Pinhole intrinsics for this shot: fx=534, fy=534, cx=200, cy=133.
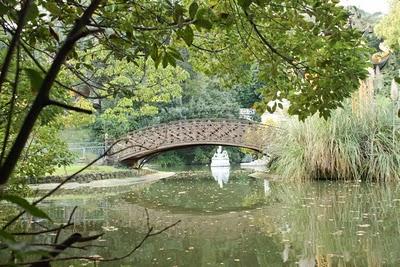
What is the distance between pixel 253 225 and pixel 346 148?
5463mm

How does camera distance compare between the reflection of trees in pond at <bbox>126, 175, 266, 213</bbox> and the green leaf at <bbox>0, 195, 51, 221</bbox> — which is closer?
the green leaf at <bbox>0, 195, 51, 221</bbox>

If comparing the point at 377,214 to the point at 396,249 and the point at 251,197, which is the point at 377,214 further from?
the point at 251,197

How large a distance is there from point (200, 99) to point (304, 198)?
58.2ft

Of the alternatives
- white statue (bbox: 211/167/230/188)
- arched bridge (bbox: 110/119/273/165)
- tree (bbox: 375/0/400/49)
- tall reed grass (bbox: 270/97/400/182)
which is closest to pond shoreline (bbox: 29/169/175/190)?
arched bridge (bbox: 110/119/273/165)

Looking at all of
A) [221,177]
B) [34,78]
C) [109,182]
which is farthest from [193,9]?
[221,177]

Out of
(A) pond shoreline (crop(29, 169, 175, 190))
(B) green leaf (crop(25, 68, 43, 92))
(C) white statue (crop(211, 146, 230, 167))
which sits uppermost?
(C) white statue (crop(211, 146, 230, 167))

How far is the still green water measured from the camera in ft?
14.5

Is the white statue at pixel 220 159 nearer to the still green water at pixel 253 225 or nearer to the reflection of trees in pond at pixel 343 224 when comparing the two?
the still green water at pixel 253 225

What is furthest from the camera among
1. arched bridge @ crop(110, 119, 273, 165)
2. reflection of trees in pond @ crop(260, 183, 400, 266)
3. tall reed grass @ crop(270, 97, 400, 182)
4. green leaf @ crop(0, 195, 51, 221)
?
arched bridge @ crop(110, 119, 273, 165)

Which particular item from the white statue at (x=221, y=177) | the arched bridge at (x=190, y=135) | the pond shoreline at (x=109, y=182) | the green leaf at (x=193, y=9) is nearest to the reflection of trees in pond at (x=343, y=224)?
the green leaf at (x=193, y=9)

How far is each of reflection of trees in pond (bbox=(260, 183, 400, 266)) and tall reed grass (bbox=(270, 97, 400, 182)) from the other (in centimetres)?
117

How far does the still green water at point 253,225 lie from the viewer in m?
4.43

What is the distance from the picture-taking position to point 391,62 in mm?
21094

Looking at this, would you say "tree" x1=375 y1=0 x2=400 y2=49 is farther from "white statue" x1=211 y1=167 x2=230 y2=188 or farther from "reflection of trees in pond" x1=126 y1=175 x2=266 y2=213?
"reflection of trees in pond" x1=126 y1=175 x2=266 y2=213
